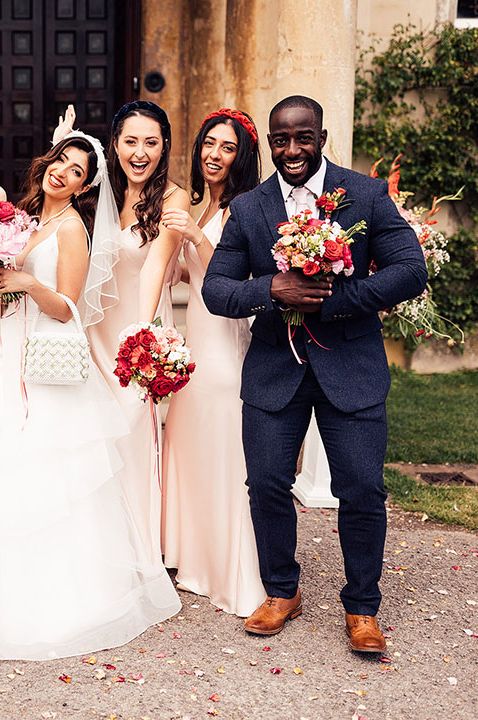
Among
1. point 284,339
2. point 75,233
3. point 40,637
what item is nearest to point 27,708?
point 40,637

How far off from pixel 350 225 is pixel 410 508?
263 cm

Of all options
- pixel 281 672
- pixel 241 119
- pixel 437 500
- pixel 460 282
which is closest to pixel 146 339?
pixel 241 119

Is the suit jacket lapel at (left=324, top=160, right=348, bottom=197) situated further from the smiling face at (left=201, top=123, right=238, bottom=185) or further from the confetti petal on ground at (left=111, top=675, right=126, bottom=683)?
the confetti petal on ground at (left=111, top=675, right=126, bottom=683)

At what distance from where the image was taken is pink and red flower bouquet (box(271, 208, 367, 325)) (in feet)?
11.7

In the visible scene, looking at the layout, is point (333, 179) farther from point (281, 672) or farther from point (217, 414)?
point (281, 672)

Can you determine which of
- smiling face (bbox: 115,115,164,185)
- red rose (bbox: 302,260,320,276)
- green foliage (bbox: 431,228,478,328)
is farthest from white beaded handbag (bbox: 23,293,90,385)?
green foliage (bbox: 431,228,478,328)

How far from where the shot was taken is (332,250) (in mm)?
3559

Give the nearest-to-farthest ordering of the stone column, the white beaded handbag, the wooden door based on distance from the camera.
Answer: the white beaded handbag
the stone column
the wooden door

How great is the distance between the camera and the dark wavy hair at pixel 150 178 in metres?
4.45

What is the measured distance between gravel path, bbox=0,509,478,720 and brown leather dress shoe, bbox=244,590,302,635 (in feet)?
0.13

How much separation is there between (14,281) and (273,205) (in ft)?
3.58

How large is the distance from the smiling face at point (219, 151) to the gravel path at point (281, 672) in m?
1.94

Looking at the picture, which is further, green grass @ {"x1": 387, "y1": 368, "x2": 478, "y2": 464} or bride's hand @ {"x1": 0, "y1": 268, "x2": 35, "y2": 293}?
green grass @ {"x1": 387, "y1": 368, "x2": 478, "y2": 464}

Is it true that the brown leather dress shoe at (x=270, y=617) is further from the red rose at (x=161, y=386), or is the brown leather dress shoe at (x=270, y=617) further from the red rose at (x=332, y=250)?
the red rose at (x=332, y=250)
